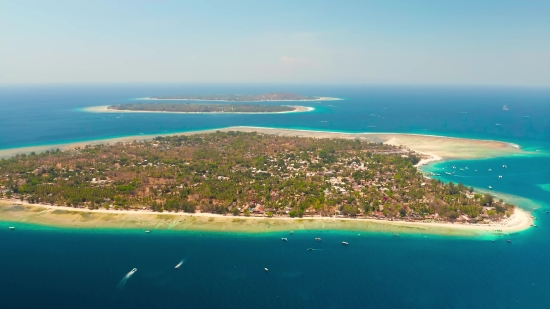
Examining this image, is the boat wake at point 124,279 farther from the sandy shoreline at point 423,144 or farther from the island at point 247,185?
the sandy shoreline at point 423,144

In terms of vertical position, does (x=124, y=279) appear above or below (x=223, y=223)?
below

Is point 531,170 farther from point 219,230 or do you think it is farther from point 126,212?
point 126,212

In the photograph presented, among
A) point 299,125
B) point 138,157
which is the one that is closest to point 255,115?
point 299,125

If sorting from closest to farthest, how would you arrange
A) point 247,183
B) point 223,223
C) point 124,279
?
point 124,279
point 223,223
point 247,183

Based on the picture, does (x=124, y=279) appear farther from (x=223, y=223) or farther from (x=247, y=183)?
(x=247, y=183)

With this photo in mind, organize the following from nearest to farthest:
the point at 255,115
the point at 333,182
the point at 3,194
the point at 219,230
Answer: the point at 219,230 → the point at 3,194 → the point at 333,182 → the point at 255,115

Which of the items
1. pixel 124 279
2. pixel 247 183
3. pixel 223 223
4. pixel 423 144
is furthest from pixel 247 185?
pixel 423 144

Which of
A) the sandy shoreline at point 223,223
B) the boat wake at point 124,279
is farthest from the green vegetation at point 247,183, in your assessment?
the boat wake at point 124,279
